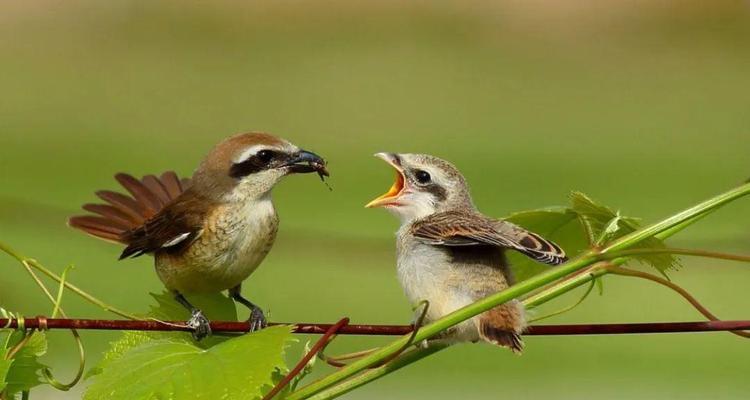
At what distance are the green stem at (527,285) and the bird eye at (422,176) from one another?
712 millimetres

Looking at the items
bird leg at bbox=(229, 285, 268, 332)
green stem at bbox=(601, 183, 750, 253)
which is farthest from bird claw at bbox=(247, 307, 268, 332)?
green stem at bbox=(601, 183, 750, 253)

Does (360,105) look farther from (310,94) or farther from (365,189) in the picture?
(365,189)

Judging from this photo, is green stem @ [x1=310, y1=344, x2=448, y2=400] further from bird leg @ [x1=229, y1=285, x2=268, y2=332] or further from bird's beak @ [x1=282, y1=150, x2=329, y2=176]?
bird's beak @ [x1=282, y1=150, x2=329, y2=176]

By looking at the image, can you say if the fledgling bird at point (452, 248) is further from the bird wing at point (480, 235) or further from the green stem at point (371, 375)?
the green stem at point (371, 375)

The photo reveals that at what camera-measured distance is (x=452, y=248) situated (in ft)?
6.84

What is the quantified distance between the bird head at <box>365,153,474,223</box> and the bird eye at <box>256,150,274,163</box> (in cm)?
26

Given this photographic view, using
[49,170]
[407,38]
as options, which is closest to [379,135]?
[49,170]

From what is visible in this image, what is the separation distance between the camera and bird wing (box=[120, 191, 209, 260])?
99.7 inches

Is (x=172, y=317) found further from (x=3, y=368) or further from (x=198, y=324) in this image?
(x=3, y=368)

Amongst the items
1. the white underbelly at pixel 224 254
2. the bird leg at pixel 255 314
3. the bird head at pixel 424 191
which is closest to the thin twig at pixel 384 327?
the bird leg at pixel 255 314

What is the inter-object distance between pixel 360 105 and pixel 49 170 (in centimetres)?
426

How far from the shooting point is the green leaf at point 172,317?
71.6 inches

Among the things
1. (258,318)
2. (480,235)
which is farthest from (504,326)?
(258,318)

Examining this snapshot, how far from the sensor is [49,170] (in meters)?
11.8
